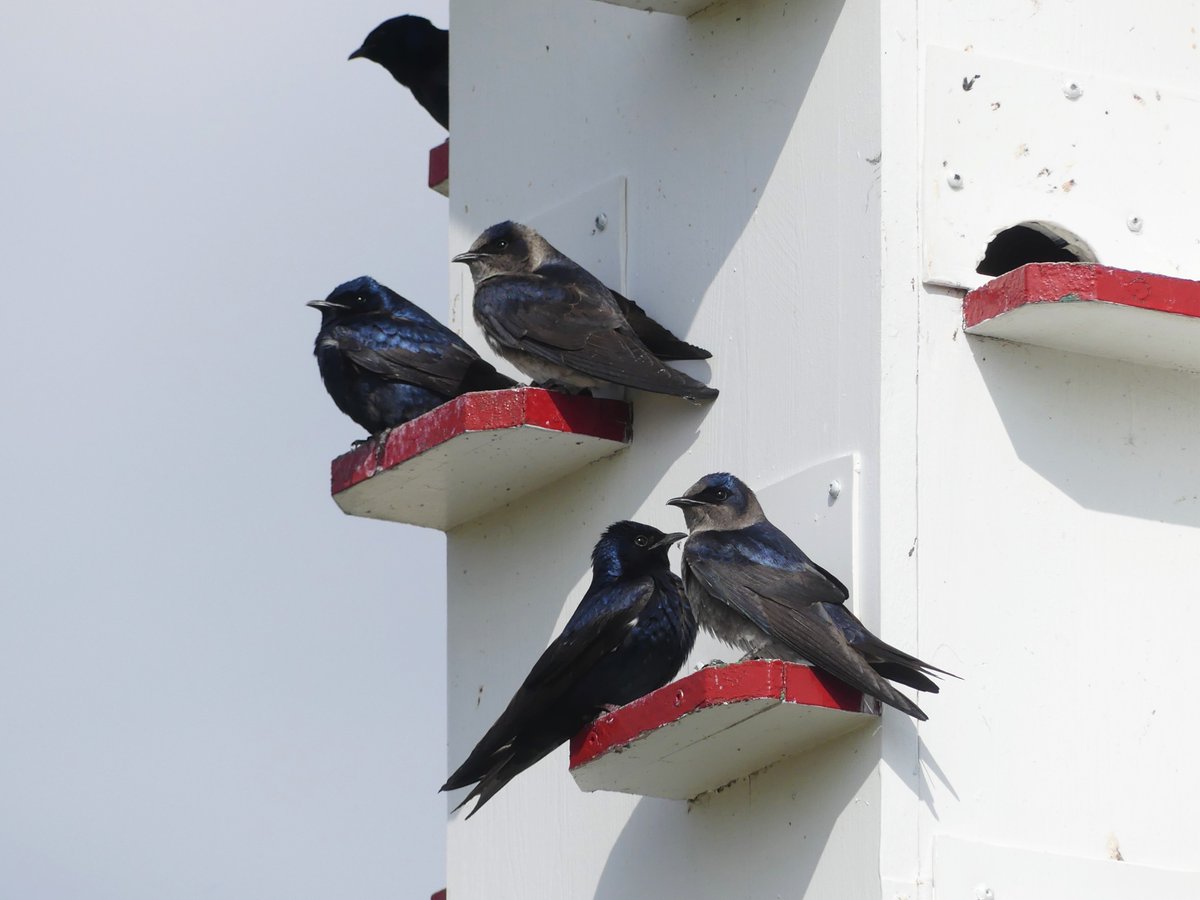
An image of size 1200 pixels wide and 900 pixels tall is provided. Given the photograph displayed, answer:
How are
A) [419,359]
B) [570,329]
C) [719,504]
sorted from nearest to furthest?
1. [719,504]
2. [570,329]
3. [419,359]

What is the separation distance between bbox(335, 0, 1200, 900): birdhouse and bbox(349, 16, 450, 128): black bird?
2.45 meters

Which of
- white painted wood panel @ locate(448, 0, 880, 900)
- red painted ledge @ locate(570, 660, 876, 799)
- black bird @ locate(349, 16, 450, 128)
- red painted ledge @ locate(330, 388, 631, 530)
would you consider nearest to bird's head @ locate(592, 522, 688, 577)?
white painted wood panel @ locate(448, 0, 880, 900)

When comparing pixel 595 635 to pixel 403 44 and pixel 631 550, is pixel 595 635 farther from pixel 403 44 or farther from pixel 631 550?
pixel 403 44

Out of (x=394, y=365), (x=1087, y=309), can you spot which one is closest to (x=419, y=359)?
(x=394, y=365)

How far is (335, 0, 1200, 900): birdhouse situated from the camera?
5051 mm

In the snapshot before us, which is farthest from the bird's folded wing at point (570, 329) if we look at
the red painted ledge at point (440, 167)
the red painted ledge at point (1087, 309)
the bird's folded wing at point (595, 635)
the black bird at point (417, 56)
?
the black bird at point (417, 56)

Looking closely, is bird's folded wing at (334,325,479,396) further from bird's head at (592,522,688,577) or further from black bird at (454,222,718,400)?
bird's head at (592,522,688,577)

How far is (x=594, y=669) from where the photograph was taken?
563cm

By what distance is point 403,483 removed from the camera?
6367 millimetres

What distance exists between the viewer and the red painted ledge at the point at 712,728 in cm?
487

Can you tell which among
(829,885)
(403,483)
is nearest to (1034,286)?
(829,885)

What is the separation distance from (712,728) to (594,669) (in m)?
0.64

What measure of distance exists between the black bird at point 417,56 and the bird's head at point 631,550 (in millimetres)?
3033

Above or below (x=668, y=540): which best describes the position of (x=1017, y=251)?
above
